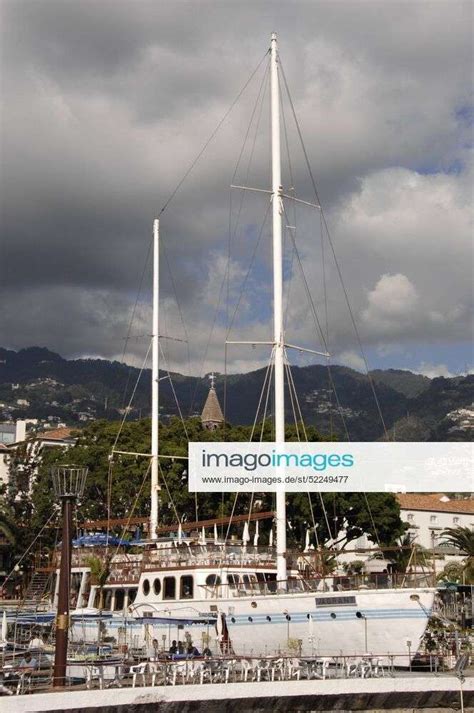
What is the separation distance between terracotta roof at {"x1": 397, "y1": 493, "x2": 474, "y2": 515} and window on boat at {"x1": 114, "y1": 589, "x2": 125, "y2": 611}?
Answer: 6608cm

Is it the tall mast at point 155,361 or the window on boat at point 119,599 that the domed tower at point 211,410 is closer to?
the tall mast at point 155,361

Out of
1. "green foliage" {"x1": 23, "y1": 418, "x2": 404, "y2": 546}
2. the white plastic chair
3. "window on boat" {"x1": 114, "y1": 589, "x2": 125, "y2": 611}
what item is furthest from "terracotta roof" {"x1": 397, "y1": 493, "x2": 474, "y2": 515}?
the white plastic chair

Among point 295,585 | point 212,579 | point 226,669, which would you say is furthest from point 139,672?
point 212,579

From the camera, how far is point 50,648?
30.7 metres

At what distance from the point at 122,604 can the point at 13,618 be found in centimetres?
506

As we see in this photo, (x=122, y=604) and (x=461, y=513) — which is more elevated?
(x=461, y=513)

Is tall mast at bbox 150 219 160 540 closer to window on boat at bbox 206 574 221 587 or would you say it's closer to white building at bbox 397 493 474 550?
window on boat at bbox 206 574 221 587

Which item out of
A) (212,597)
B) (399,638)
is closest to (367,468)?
(212,597)

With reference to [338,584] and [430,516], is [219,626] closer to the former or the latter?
[338,584]

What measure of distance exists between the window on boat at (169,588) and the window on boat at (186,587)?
0.42 metres

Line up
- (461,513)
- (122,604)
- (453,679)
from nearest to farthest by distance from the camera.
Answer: (453,679) → (122,604) → (461,513)

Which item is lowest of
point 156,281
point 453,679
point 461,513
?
point 453,679

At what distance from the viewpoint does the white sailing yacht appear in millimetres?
26531

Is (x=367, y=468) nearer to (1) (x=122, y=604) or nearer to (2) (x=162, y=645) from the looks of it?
(1) (x=122, y=604)
